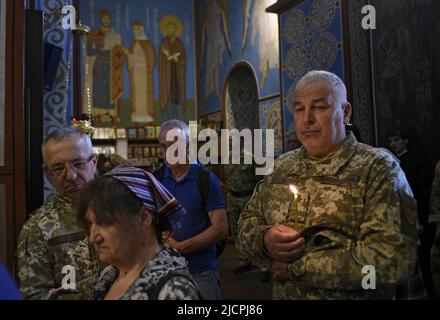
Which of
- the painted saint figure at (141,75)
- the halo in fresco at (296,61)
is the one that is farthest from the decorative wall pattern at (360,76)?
the painted saint figure at (141,75)

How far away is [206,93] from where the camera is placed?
14680 mm

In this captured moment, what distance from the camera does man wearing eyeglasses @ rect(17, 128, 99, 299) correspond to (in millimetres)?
1919

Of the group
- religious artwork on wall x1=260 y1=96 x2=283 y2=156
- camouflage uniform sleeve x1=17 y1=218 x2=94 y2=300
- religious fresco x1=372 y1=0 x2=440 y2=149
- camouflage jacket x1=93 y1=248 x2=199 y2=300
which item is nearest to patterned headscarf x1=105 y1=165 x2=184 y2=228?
camouflage jacket x1=93 y1=248 x2=199 y2=300

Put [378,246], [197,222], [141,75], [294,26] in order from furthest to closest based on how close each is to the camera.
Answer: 1. [141,75]
2. [294,26]
3. [197,222]
4. [378,246]

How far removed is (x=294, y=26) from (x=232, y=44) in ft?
16.7

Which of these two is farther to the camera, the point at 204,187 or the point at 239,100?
the point at 239,100

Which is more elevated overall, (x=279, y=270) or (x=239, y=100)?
(x=239, y=100)

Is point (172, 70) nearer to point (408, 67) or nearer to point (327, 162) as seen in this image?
point (408, 67)

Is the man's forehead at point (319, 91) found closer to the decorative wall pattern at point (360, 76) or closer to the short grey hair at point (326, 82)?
the short grey hair at point (326, 82)

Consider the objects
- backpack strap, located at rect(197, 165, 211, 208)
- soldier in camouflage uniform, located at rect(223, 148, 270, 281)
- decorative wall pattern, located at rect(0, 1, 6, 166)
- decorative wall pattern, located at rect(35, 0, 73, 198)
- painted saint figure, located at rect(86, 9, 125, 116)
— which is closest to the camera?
decorative wall pattern, located at rect(0, 1, 6, 166)

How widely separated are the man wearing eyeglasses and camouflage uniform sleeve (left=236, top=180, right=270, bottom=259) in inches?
28.4

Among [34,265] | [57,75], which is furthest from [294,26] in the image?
[34,265]

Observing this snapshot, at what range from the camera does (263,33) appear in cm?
1144

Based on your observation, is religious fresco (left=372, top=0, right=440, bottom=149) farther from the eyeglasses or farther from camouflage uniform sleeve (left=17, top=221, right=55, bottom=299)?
camouflage uniform sleeve (left=17, top=221, right=55, bottom=299)
